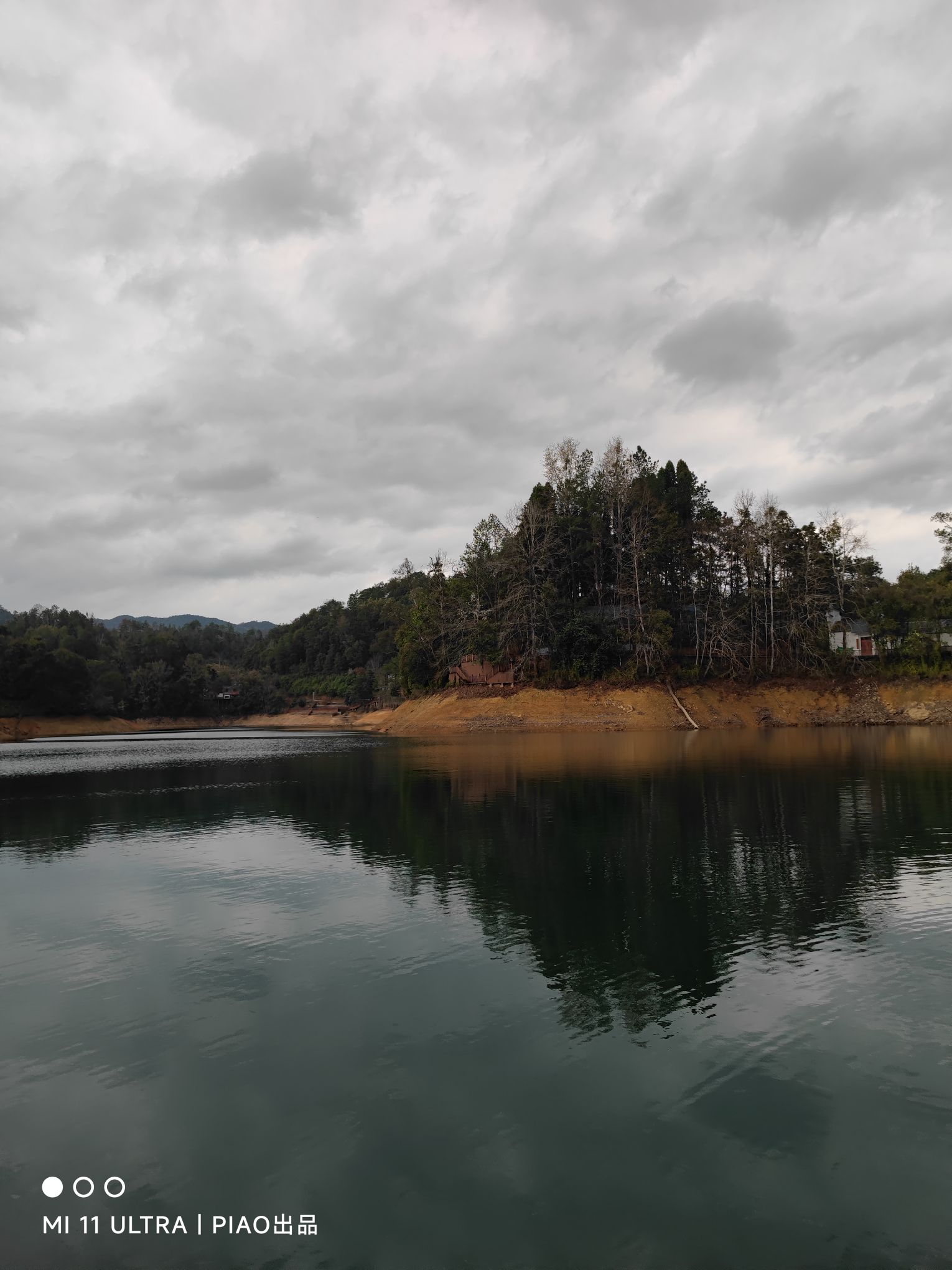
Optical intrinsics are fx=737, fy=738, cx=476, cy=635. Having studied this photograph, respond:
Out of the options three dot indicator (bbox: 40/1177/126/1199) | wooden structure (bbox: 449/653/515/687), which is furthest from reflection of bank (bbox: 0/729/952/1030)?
wooden structure (bbox: 449/653/515/687)

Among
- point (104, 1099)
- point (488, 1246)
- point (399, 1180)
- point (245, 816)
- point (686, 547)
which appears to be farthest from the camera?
point (686, 547)

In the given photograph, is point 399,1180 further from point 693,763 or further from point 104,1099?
point 693,763

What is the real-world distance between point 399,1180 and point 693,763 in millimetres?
39370

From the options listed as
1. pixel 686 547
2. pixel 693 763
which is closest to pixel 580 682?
pixel 686 547

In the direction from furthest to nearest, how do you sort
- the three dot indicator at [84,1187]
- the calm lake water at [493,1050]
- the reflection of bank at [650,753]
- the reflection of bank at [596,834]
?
the reflection of bank at [650,753]
the reflection of bank at [596,834]
the three dot indicator at [84,1187]
the calm lake water at [493,1050]

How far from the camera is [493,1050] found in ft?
31.8

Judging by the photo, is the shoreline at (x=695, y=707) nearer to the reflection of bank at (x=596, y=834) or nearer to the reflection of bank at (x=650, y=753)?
the reflection of bank at (x=650, y=753)

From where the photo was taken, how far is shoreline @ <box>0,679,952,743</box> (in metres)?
77.6

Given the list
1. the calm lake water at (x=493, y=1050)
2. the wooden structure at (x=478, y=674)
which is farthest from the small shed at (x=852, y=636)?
the calm lake water at (x=493, y=1050)

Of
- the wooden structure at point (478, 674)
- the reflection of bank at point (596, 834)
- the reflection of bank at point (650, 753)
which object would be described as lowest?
the reflection of bank at point (650, 753)

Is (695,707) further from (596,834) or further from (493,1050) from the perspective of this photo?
(493,1050)

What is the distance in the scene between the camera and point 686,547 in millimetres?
94625

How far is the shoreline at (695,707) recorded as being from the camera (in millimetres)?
77562

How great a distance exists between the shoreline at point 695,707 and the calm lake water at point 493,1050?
55.4 metres
